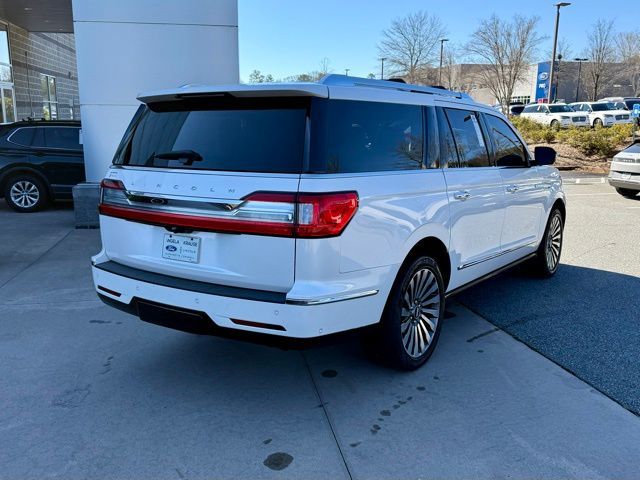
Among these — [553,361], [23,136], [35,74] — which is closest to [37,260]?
[23,136]

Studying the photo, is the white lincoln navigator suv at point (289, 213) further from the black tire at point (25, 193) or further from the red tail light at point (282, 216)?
the black tire at point (25, 193)

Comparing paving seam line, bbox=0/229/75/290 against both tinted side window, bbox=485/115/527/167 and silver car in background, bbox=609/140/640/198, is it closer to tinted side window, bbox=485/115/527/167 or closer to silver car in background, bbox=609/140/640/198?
tinted side window, bbox=485/115/527/167

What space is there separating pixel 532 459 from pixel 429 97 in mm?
2500

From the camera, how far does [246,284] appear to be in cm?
308

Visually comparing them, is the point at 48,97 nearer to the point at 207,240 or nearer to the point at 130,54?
the point at 130,54

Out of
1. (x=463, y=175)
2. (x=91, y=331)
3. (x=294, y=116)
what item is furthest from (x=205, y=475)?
(x=463, y=175)

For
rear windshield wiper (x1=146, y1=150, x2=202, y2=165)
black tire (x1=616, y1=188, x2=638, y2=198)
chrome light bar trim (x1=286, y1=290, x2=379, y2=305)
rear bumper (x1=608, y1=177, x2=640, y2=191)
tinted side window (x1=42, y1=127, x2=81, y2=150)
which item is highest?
rear windshield wiper (x1=146, y1=150, x2=202, y2=165)

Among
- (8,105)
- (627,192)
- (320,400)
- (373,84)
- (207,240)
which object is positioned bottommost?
(320,400)

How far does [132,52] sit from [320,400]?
6929mm

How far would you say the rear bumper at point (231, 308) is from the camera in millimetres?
2953

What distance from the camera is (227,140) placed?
3.26m

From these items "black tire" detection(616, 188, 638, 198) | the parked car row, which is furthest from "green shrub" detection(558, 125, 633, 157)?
the parked car row

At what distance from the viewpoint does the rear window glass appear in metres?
3.09

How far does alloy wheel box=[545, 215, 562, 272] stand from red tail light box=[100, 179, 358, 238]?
3801 mm
